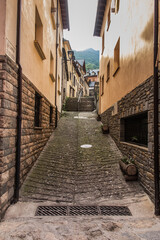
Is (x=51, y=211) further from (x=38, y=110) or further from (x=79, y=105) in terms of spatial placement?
(x=79, y=105)

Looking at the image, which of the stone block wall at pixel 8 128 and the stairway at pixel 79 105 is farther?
the stairway at pixel 79 105

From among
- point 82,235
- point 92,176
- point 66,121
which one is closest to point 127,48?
point 92,176

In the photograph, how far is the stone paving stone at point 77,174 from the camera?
4242 mm

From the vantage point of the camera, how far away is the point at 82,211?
360 cm

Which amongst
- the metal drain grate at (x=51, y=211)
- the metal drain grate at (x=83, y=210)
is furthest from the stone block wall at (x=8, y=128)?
the metal drain grate at (x=83, y=210)

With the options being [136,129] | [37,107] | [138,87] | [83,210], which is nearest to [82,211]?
[83,210]

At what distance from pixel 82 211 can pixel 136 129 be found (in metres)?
3.00

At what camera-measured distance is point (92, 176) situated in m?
5.19

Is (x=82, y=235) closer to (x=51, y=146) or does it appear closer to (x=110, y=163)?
(x=110, y=163)

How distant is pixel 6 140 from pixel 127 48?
14.8 ft

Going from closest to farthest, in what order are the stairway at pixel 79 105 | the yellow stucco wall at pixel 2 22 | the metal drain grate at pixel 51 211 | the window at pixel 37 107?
the yellow stucco wall at pixel 2 22, the metal drain grate at pixel 51 211, the window at pixel 37 107, the stairway at pixel 79 105

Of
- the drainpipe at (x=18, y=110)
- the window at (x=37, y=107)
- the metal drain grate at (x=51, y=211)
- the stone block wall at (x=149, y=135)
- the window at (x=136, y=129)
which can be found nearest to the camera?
the metal drain grate at (x=51, y=211)

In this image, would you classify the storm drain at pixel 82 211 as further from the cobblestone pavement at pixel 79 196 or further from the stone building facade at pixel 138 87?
the stone building facade at pixel 138 87

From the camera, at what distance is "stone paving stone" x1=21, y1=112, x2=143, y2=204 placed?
424 centimetres
